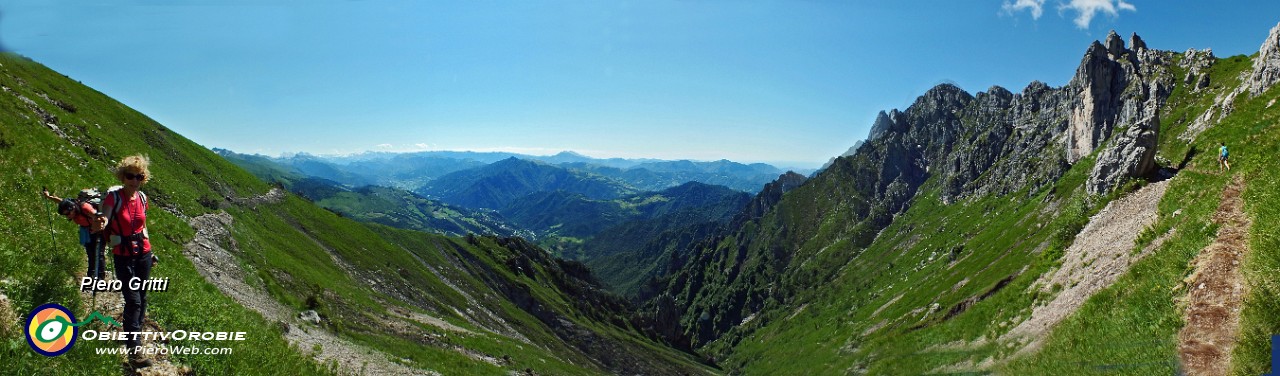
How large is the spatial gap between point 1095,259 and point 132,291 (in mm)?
42131

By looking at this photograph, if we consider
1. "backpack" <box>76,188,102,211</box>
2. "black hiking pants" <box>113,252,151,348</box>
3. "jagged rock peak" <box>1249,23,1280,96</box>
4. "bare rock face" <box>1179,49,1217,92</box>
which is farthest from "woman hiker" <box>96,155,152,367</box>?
"bare rock face" <box>1179,49,1217,92</box>

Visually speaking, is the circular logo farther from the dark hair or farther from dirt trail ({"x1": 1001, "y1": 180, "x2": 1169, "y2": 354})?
dirt trail ({"x1": 1001, "y1": 180, "x2": 1169, "y2": 354})

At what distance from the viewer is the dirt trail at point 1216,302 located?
516 inches

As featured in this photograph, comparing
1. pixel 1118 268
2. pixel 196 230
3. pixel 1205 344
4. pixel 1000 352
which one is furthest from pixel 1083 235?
pixel 196 230

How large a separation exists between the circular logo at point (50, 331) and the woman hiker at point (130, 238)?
1.08 m

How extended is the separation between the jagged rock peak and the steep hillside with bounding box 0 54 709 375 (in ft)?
439

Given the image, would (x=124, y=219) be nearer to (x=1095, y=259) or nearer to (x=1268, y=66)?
(x=1095, y=259)

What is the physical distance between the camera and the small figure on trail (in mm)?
10594

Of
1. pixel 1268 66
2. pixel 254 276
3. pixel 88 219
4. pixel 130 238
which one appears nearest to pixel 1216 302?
pixel 130 238

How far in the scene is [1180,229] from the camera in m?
23.5

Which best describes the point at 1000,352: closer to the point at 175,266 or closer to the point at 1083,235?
the point at 1083,235

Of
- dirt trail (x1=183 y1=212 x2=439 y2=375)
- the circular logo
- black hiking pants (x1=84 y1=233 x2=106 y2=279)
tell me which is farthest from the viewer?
dirt trail (x1=183 y1=212 x2=439 y2=375)

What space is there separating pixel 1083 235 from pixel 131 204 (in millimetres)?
50868

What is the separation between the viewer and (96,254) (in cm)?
1184
